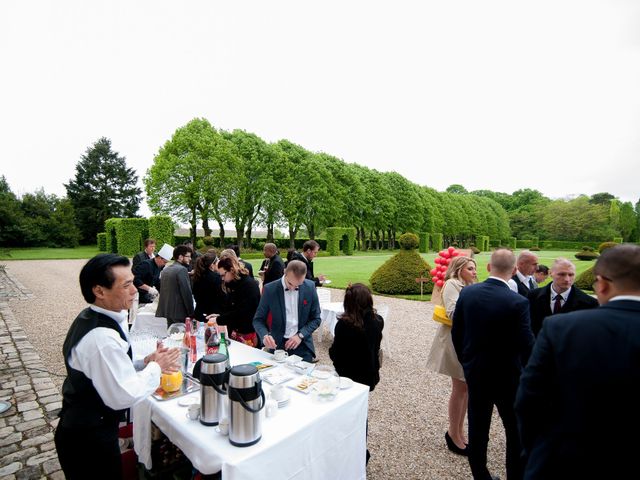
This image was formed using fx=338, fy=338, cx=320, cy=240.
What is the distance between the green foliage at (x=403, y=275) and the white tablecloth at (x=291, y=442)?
12135mm

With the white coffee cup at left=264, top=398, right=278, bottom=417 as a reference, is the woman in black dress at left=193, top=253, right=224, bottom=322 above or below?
above

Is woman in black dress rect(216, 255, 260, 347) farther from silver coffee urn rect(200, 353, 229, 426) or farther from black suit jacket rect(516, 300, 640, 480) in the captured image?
black suit jacket rect(516, 300, 640, 480)

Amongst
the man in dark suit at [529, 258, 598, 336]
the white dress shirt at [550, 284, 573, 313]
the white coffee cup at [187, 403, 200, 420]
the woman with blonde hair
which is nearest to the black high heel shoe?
the woman with blonde hair

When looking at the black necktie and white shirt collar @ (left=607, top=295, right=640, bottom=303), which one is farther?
the black necktie

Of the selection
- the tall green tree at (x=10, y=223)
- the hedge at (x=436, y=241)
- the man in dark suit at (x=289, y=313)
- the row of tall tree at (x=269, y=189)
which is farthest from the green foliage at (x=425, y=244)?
the tall green tree at (x=10, y=223)

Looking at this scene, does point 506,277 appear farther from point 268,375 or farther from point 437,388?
point 437,388

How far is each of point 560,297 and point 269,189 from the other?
3496 centimetres

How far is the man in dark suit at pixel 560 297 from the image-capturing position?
4.13 m

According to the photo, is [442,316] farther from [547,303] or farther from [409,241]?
[409,241]

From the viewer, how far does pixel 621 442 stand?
1.66m

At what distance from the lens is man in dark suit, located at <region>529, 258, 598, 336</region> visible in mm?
4133

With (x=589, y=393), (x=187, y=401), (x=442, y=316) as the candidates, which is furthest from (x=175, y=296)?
(x=589, y=393)

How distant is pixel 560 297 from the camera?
14.1 ft

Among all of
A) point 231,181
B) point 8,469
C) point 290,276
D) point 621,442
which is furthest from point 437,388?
point 231,181
